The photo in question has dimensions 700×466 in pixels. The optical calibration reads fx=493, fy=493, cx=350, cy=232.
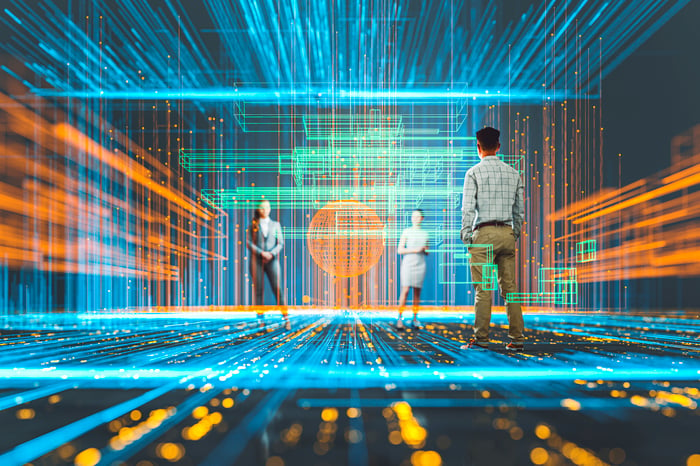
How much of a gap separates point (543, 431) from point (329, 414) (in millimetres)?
583

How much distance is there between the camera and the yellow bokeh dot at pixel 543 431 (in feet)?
4.02

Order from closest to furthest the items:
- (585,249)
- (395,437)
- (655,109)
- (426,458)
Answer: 1. (426,458)
2. (395,437)
3. (655,109)
4. (585,249)

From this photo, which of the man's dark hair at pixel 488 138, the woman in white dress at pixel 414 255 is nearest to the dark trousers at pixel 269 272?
the woman in white dress at pixel 414 255

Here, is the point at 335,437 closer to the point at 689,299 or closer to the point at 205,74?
the point at 205,74

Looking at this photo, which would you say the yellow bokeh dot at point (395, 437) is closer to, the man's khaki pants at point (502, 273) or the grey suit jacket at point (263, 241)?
the man's khaki pants at point (502, 273)

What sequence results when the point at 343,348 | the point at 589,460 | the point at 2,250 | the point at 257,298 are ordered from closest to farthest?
1. the point at 589,460
2. the point at 343,348
3. the point at 257,298
4. the point at 2,250

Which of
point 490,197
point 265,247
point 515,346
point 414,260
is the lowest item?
point 515,346

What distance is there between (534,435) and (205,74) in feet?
21.7

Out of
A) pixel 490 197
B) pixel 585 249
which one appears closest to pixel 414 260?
pixel 490 197

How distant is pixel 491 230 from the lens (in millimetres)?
2703

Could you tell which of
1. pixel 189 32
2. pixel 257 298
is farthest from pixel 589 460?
pixel 189 32

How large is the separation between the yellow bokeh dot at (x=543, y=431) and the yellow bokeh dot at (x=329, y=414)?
1.76 ft

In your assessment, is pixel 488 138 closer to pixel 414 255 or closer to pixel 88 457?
pixel 414 255

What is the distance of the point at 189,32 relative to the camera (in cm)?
584
